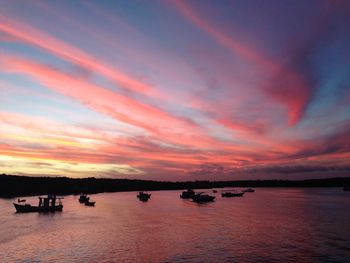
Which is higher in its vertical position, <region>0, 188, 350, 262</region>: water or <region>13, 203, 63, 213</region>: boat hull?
<region>13, 203, 63, 213</region>: boat hull

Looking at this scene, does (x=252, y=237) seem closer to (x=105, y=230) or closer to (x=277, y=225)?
(x=277, y=225)

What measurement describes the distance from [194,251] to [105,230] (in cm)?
2598

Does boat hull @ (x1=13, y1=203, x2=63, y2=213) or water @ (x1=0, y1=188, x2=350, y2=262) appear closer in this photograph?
water @ (x1=0, y1=188, x2=350, y2=262)

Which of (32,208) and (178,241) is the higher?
(32,208)

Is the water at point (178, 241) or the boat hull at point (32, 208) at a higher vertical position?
the boat hull at point (32, 208)

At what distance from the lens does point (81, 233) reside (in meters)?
62.6

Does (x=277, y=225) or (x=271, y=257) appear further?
(x=277, y=225)

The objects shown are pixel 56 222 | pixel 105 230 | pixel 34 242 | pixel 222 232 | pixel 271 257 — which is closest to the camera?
pixel 271 257

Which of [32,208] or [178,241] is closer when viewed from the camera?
[178,241]

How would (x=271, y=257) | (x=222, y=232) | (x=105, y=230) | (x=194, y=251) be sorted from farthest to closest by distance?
(x=105, y=230) → (x=222, y=232) → (x=194, y=251) → (x=271, y=257)

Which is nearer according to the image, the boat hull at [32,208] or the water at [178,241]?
the water at [178,241]

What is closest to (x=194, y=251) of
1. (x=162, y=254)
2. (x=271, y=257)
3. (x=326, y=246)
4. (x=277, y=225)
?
(x=162, y=254)

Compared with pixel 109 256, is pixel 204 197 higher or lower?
higher

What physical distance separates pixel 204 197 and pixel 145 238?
310ft
